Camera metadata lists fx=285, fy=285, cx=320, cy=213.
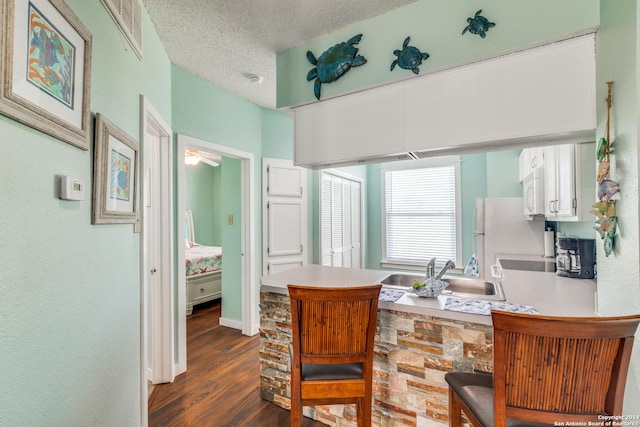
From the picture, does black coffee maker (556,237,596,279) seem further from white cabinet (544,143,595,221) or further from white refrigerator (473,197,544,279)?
white refrigerator (473,197,544,279)

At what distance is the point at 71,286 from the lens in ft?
3.39

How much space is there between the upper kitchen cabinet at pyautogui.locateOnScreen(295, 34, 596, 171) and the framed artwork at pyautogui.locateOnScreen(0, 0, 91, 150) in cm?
143

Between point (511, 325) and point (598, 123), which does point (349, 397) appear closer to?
point (511, 325)

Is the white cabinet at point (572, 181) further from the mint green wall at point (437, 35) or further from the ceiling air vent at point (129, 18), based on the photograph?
the ceiling air vent at point (129, 18)

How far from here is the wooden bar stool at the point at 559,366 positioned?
826 mm

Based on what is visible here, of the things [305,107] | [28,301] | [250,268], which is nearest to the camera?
[28,301]

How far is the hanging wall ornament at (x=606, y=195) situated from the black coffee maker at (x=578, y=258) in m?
1.02

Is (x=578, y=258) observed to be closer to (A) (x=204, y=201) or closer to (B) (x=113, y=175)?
(B) (x=113, y=175)

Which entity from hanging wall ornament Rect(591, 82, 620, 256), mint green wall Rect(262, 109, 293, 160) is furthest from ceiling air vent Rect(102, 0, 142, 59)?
hanging wall ornament Rect(591, 82, 620, 256)

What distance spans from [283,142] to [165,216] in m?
1.79

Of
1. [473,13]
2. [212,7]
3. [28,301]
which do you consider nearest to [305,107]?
[212,7]

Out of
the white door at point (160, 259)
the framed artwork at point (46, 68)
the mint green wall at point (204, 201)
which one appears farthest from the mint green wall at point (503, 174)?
the mint green wall at point (204, 201)

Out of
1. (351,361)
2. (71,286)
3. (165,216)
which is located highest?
(165,216)

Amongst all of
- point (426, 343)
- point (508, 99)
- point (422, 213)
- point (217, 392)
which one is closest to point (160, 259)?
point (217, 392)
